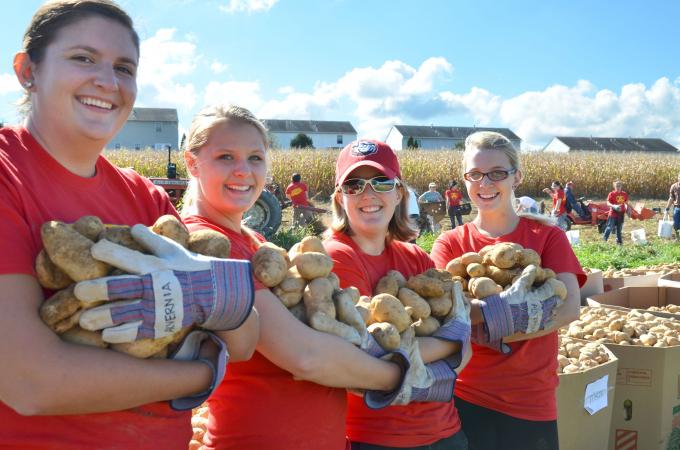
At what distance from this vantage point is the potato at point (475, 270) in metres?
2.57

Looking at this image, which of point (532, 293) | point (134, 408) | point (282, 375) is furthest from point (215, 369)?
point (532, 293)

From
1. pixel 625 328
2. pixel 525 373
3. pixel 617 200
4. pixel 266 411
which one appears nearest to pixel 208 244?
pixel 266 411

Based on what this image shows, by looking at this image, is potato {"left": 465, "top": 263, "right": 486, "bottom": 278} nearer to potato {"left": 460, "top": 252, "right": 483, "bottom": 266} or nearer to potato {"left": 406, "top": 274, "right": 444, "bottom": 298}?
potato {"left": 460, "top": 252, "right": 483, "bottom": 266}

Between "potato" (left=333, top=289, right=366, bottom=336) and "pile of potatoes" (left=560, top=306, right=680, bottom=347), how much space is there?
106 inches

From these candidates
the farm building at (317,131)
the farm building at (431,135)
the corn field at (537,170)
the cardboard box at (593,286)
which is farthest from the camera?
the farm building at (431,135)

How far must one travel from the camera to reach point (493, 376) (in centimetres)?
257

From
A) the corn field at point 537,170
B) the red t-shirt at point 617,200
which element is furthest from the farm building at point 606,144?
the red t-shirt at point 617,200

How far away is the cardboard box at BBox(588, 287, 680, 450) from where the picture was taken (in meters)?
3.57

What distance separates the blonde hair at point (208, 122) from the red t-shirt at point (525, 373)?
1.45m

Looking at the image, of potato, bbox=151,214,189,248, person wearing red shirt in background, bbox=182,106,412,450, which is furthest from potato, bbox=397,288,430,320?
potato, bbox=151,214,189,248

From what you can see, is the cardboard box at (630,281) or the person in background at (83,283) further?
the cardboard box at (630,281)

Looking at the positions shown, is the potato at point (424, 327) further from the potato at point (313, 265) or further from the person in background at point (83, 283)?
the person in background at point (83, 283)

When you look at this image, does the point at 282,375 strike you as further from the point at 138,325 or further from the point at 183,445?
the point at 138,325

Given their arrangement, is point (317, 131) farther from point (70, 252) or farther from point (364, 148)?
point (70, 252)
